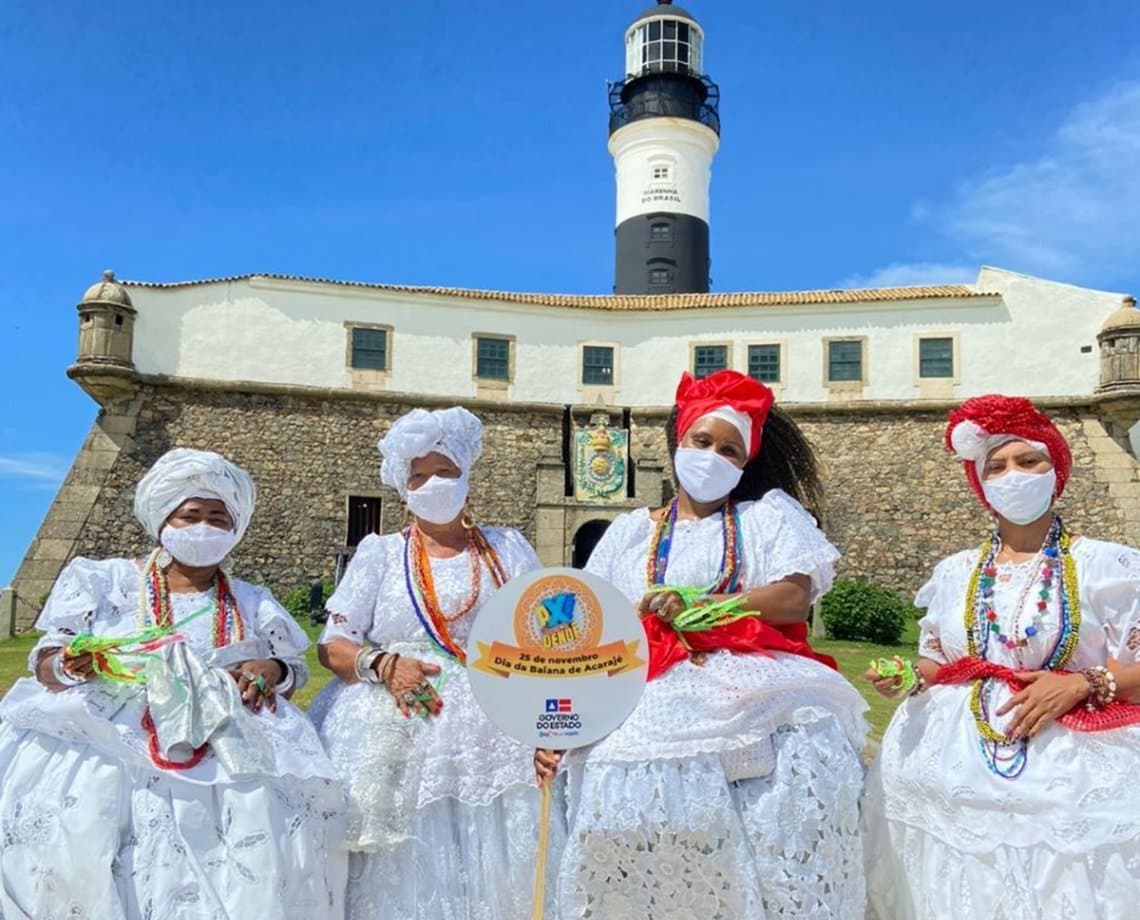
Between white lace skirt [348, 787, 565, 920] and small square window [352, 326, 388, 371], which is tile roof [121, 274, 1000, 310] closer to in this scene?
small square window [352, 326, 388, 371]

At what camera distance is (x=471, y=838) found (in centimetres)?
342

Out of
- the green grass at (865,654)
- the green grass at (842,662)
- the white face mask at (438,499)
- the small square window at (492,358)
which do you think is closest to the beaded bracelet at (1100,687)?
Answer: the white face mask at (438,499)

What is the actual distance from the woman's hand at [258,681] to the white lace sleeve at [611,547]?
4.12 ft

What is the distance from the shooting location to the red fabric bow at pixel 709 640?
3.29 meters

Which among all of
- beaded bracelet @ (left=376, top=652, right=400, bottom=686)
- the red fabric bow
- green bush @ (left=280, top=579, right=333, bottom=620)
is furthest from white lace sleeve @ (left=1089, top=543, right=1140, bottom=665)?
green bush @ (left=280, top=579, right=333, bottom=620)

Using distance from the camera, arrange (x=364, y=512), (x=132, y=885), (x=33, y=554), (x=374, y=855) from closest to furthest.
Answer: (x=132, y=885) → (x=374, y=855) → (x=33, y=554) → (x=364, y=512)

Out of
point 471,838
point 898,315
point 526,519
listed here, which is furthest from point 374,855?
point 898,315

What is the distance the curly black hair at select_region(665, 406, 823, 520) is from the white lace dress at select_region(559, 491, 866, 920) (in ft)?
3.06

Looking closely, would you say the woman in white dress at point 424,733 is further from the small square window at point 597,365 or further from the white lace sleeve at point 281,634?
the small square window at point 597,365

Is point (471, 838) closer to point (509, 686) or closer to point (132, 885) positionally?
point (509, 686)

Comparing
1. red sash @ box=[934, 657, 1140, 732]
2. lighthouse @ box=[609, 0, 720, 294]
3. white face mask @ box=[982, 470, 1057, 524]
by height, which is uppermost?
lighthouse @ box=[609, 0, 720, 294]

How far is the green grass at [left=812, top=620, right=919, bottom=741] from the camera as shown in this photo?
10625 millimetres

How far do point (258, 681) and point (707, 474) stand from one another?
1804 millimetres

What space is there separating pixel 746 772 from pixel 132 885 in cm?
199
